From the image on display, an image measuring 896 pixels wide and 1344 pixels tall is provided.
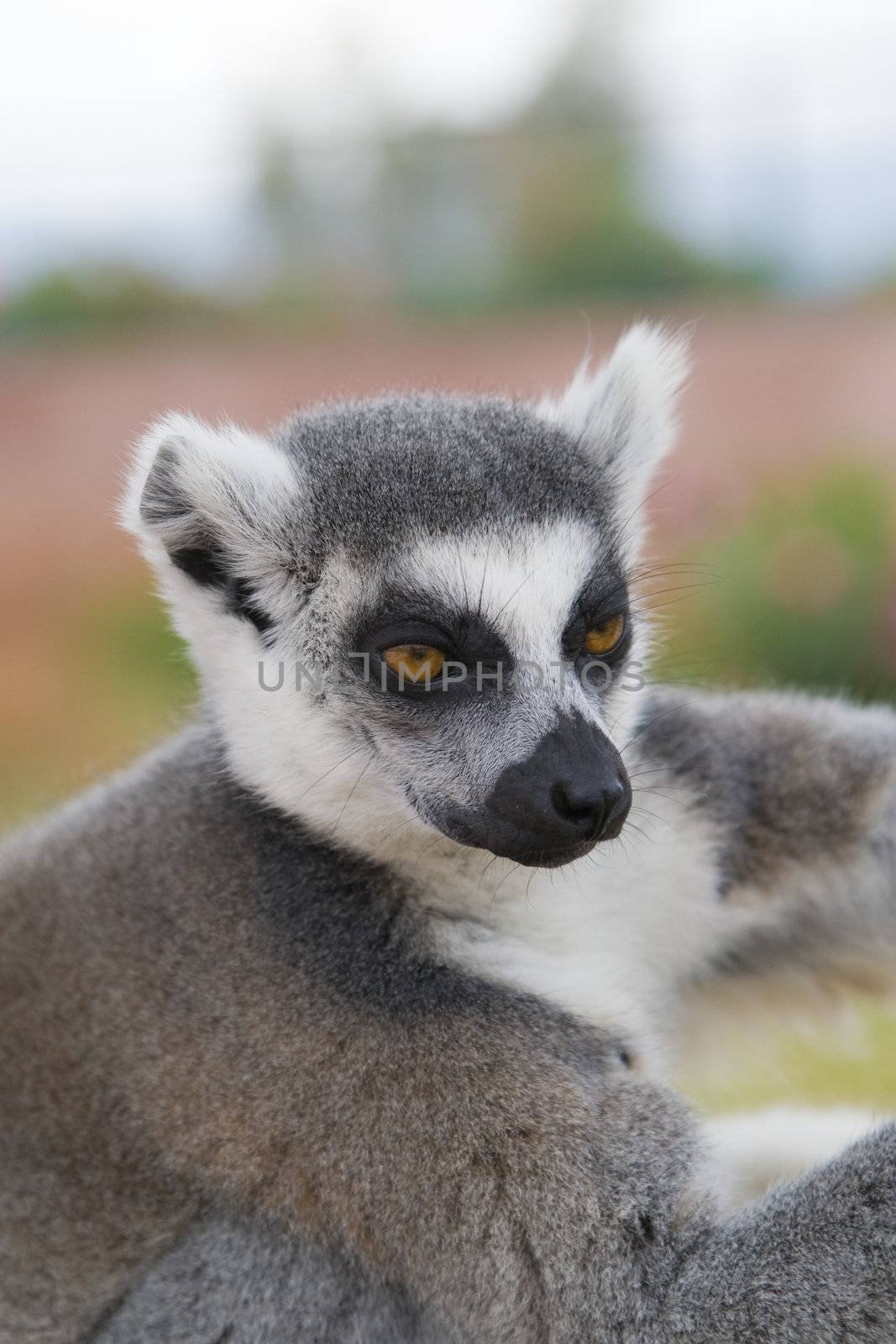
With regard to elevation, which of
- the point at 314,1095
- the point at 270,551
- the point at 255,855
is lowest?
the point at 314,1095

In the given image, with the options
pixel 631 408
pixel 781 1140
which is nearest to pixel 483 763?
pixel 631 408

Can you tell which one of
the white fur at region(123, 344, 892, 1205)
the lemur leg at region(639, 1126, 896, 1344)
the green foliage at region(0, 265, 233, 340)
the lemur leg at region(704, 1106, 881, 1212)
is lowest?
the green foliage at region(0, 265, 233, 340)

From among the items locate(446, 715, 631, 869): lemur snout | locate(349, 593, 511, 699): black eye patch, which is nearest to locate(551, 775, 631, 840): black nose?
locate(446, 715, 631, 869): lemur snout

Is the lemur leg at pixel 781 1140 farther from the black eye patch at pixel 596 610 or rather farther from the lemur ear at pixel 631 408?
the lemur ear at pixel 631 408

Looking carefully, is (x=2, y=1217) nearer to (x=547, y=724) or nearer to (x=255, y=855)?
(x=255, y=855)

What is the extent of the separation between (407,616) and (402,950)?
589 millimetres

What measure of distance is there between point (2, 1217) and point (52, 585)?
8.75 meters

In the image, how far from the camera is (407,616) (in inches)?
92.9

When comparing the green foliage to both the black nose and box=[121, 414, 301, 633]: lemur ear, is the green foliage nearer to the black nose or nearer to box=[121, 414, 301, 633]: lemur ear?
box=[121, 414, 301, 633]: lemur ear

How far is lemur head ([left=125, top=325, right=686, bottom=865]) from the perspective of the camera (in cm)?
230

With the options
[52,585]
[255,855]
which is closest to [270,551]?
[255,855]

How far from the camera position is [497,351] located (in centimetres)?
1348

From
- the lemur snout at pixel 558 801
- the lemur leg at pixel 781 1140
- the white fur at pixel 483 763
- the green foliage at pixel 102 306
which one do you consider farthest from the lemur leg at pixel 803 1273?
the green foliage at pixel 102 306

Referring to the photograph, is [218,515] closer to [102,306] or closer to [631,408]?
[631,408]
